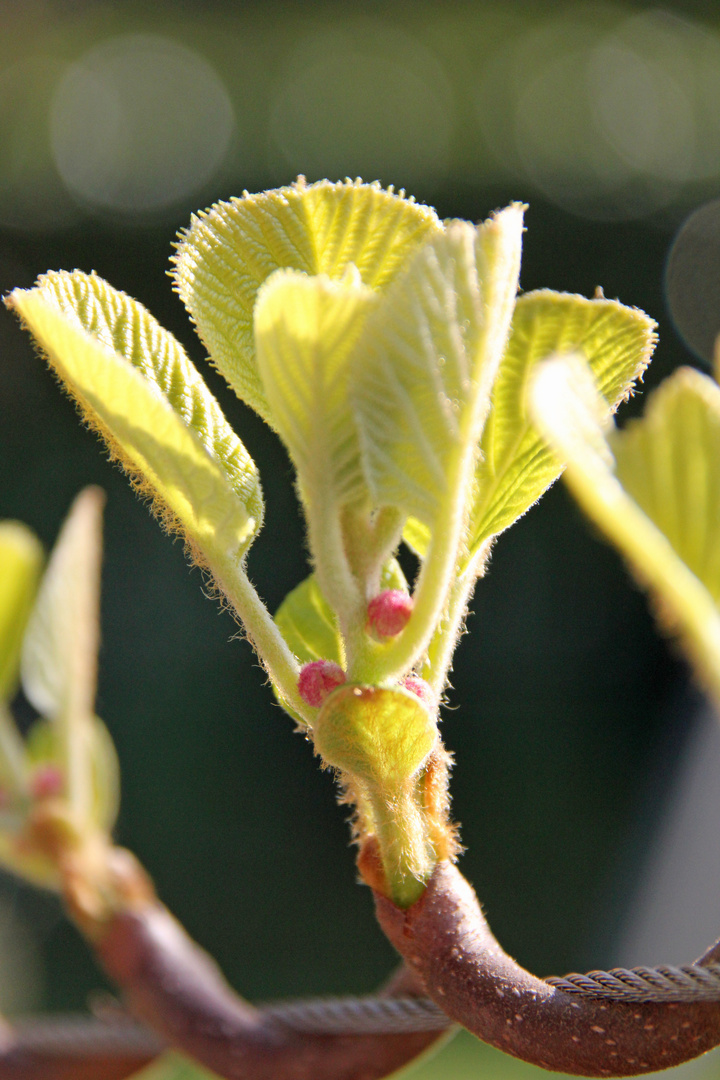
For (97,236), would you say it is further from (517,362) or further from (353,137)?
(517,362)

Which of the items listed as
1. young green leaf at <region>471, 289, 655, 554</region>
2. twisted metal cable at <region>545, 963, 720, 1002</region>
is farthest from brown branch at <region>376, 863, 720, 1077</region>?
young green leaf at <region>471, 289, 655, 554</region>

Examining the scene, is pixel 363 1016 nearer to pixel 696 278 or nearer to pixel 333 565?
pixel 333 565

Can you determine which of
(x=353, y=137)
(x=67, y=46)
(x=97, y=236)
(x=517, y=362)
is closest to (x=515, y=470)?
(x=517, y=362)

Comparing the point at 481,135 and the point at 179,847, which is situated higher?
the point at 481,135

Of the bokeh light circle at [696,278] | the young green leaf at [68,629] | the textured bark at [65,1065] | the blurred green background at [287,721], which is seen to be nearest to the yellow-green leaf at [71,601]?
the young green leaf at [68,629]

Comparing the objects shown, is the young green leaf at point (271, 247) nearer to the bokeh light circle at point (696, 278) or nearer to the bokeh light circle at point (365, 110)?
the bokeh light circle at point (696, 278)

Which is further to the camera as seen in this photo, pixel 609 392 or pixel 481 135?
pixel 481 135

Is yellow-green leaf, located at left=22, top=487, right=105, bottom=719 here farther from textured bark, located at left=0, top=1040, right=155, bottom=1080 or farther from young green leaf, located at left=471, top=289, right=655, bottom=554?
textured bark, located at left=0, top=1040, right=155, bottom=1080
